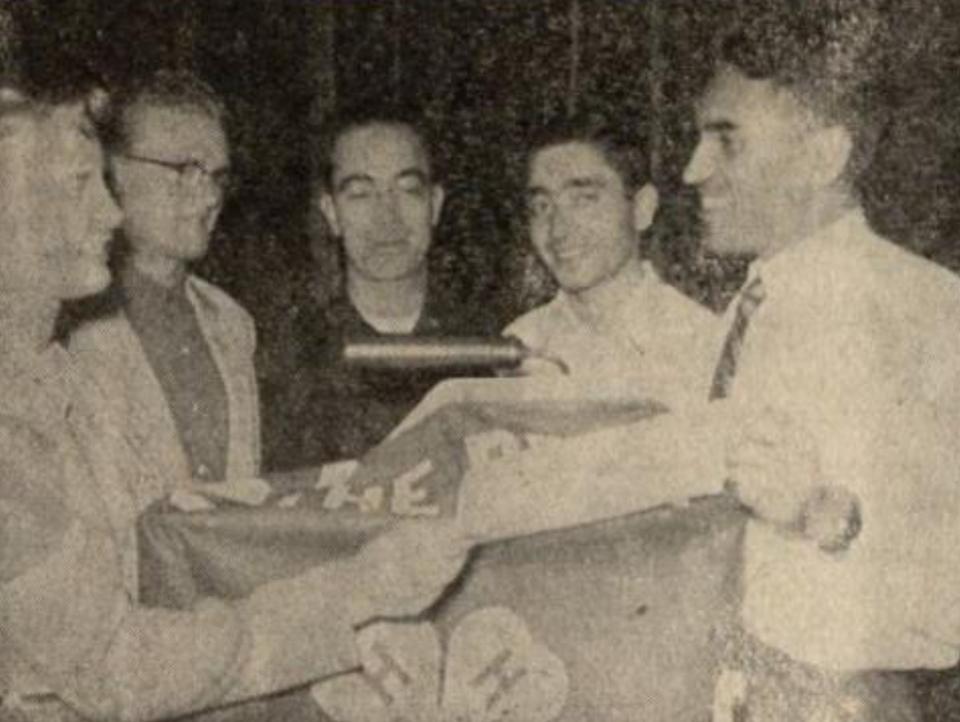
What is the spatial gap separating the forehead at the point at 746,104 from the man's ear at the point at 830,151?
4 cm

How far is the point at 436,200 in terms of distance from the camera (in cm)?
370

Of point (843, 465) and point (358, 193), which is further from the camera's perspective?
point (358, 193)

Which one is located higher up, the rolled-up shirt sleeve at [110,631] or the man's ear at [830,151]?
the man's ear at [830,151]

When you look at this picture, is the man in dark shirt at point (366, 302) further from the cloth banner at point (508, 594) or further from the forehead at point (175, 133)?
the forehead at point (175, 133)

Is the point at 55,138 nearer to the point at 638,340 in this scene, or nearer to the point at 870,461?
the point at 638,340

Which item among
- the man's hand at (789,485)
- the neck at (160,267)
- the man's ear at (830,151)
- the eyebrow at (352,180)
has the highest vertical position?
the man's ear at (830,151)

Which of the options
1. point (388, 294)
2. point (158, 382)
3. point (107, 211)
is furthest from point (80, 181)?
point (388, 294)

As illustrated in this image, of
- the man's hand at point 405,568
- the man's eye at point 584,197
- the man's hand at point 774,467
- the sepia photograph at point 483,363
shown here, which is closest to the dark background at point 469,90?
the sepia photograph at point 483,363

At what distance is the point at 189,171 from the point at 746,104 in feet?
3.66

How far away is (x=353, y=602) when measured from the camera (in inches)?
143

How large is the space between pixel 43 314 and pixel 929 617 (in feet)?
6.04

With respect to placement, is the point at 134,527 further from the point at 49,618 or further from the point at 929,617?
the point at 929,617

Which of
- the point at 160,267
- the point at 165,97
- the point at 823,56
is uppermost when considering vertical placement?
the point at 823,56

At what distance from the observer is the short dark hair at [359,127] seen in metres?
Answer: 3.69
